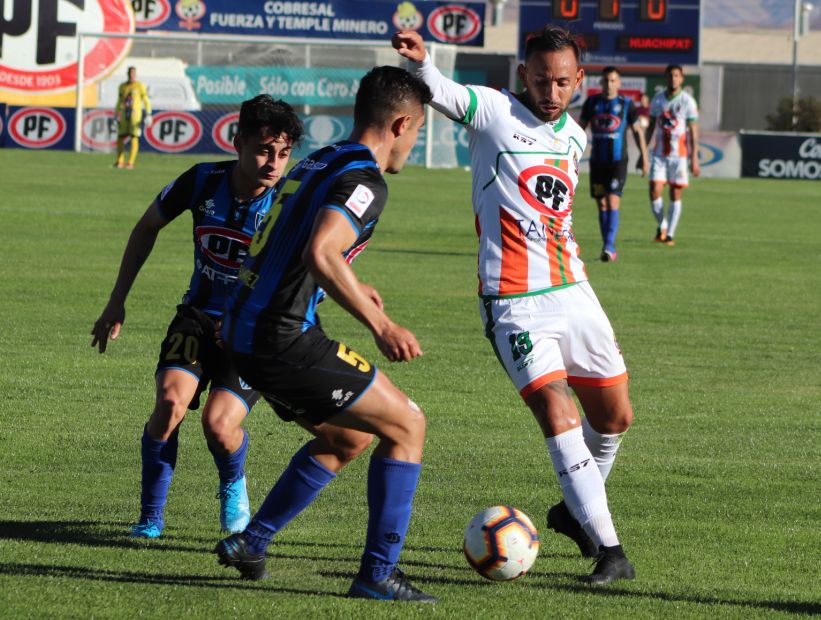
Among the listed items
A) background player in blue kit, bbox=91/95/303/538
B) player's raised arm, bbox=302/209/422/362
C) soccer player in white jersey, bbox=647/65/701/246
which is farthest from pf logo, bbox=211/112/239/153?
player's raised arm, bbox=302/209/422/362

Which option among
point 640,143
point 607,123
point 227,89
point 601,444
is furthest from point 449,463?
point 227,89

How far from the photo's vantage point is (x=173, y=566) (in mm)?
5395

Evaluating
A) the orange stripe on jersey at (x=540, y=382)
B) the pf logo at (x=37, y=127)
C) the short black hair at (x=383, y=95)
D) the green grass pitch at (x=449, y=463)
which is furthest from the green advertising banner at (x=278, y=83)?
the short black hair at (x=383, y=95)

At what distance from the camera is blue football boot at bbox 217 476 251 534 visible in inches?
234

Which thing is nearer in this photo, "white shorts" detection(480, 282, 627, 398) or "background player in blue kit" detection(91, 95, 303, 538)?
"white shorts" detection(480, 282, 627, 398)

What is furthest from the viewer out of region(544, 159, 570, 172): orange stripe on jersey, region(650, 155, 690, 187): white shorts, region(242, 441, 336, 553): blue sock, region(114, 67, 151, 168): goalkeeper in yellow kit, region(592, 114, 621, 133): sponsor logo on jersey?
region(114, 67, 151, 168): goalkeeper in yellow kit

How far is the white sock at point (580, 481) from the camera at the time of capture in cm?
541

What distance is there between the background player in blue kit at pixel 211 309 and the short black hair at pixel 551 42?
3.29 feet

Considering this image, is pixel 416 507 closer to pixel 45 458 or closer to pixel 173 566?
pixel 173 566

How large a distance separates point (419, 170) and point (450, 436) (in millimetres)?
29225

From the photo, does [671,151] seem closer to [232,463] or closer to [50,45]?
Answer: [232,463]

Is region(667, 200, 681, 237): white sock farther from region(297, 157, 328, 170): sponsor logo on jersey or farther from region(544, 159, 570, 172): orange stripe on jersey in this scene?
region(297, 157, 328, 170): sponsor logo on jersey

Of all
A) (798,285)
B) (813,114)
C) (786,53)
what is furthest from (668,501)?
(786,53)

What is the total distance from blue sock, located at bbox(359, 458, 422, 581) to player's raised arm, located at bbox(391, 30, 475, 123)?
1411 mm
